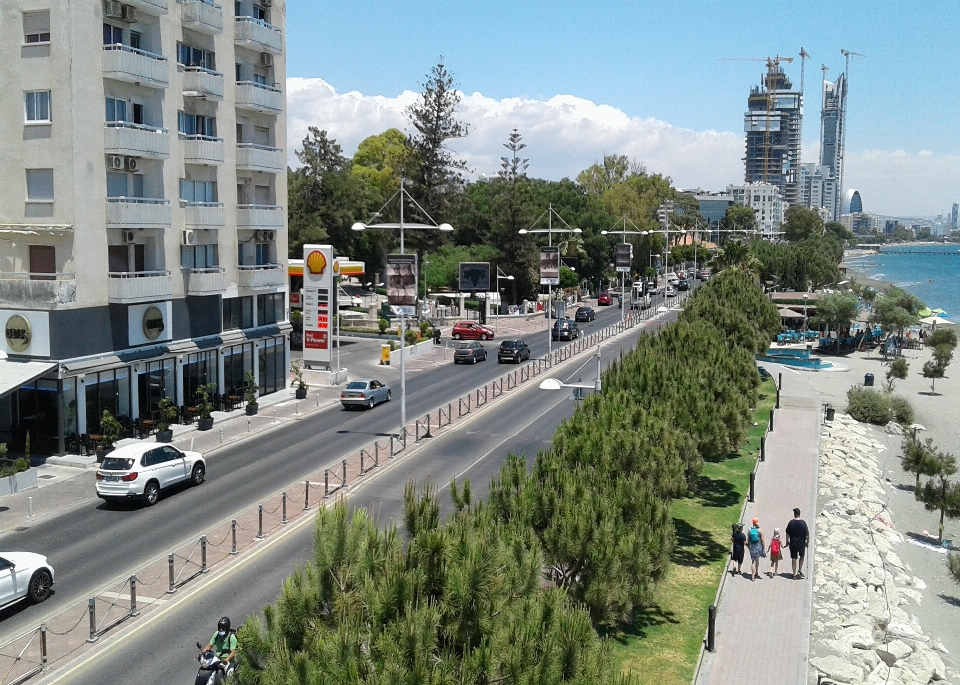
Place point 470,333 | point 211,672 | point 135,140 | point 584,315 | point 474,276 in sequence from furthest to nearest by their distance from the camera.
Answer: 1. point 584,315
2. point 474,276
3. point 470,333
4. point 135,140
5. point 211,672

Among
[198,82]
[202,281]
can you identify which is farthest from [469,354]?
[198,82]

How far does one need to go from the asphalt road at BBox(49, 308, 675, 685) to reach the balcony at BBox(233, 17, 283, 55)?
2103 centimetres

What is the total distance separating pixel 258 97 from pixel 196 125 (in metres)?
4.53

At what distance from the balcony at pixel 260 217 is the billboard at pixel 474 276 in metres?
28.6

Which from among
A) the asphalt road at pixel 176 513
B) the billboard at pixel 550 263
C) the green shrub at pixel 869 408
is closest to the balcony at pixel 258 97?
the asphalt road at pixel 176 513

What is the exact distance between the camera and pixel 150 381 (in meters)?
38.9

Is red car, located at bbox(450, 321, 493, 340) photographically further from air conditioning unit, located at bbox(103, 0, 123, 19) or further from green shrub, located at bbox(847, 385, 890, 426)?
air conditioning unit, located at bbox(103, 0, 123, 19)

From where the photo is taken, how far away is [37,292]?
34.4m

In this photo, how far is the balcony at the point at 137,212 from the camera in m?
36.8

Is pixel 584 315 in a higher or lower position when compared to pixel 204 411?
higher

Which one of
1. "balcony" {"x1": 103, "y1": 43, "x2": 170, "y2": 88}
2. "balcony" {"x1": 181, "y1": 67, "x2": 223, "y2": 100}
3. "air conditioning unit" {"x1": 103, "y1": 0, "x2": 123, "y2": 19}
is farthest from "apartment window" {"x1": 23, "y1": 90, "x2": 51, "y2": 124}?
"balcony" {"x1": 181, "y1": 67, "x2": 223, "y2": 100}

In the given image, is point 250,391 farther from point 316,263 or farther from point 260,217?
point 260,217

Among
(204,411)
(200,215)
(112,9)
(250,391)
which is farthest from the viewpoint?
(250,391)

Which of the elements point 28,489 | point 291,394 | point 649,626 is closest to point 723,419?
point 649,626
